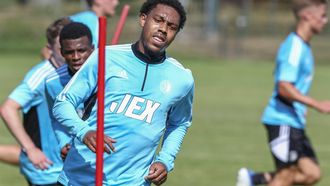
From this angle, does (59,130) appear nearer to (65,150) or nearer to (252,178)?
(65,150)

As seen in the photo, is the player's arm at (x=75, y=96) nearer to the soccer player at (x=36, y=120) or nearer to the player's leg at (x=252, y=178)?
the soccer player at (x=36, y=120)

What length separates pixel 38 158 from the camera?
6.79 metres

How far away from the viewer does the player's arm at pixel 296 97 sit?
329 inches

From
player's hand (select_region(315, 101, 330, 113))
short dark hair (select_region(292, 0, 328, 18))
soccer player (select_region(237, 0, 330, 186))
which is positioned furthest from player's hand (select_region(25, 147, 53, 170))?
short dark hair (select_region(292, 0, 328, 18))

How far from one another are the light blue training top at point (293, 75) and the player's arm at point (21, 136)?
2755 millimetres

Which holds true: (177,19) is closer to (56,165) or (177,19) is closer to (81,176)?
(81,176)

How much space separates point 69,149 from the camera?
18.0ft

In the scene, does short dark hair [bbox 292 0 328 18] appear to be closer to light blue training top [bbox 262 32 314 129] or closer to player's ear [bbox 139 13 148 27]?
light blue training top [bbox 262 32 314 129]

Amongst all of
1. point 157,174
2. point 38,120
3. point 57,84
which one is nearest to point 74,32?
point 57,84

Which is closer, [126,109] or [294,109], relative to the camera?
[126,109]

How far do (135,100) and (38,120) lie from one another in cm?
239

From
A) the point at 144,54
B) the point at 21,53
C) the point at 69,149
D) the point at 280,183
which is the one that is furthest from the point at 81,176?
the point at 21,53

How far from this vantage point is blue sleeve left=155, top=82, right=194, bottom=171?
543 centimetres

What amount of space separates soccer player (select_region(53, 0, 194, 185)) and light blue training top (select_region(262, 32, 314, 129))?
11.9 ft
